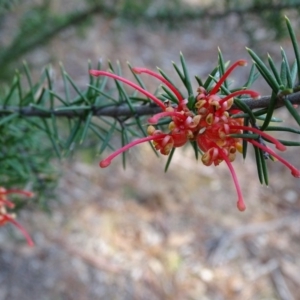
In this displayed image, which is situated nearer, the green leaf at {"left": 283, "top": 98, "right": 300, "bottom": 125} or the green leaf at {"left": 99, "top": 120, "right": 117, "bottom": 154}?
the green leaf at {"left": 283, "top": 98, "right": 300, "bottom": 125}

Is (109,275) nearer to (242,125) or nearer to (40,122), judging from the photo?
(40,122)

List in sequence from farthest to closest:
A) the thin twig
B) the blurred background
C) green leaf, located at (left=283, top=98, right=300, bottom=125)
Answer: the blurred background, the thin twig, green leaf, located at (left=283, top=98, right=300, bottom=125)

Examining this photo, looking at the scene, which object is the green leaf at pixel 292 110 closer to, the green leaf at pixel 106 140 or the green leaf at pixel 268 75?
the green leaf at pixel 268 75

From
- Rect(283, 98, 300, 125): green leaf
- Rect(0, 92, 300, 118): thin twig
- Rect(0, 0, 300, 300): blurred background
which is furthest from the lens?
Rect(0, 0, 300, 300): blurred background

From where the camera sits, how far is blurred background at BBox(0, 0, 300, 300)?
57.6 inches

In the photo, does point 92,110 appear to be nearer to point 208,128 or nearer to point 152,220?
point 208,128

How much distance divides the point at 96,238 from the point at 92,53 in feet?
4.52

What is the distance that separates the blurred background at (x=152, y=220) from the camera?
1462 millimetres

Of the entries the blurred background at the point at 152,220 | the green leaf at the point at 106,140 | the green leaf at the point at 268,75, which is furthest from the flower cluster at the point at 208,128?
the blurred background at the point at 152,220

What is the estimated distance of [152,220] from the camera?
1.92 meters

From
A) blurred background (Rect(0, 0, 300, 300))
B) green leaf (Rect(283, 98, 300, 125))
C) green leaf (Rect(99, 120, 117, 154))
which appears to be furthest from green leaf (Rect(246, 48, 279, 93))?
blurred background (Rect(0, 0, 300, 300))

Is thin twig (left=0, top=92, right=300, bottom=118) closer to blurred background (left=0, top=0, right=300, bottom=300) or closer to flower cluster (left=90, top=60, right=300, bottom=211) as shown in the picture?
flower cluster (left=90, top=60, right=300, bottom=211)

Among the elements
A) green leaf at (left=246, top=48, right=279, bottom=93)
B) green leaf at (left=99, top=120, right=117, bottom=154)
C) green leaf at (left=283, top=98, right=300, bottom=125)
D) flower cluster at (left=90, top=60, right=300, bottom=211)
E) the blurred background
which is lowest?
the blurred background

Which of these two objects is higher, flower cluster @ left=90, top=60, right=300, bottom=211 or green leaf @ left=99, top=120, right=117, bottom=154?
flower cluster @ left=90, top=60, right=300, bottom=211
